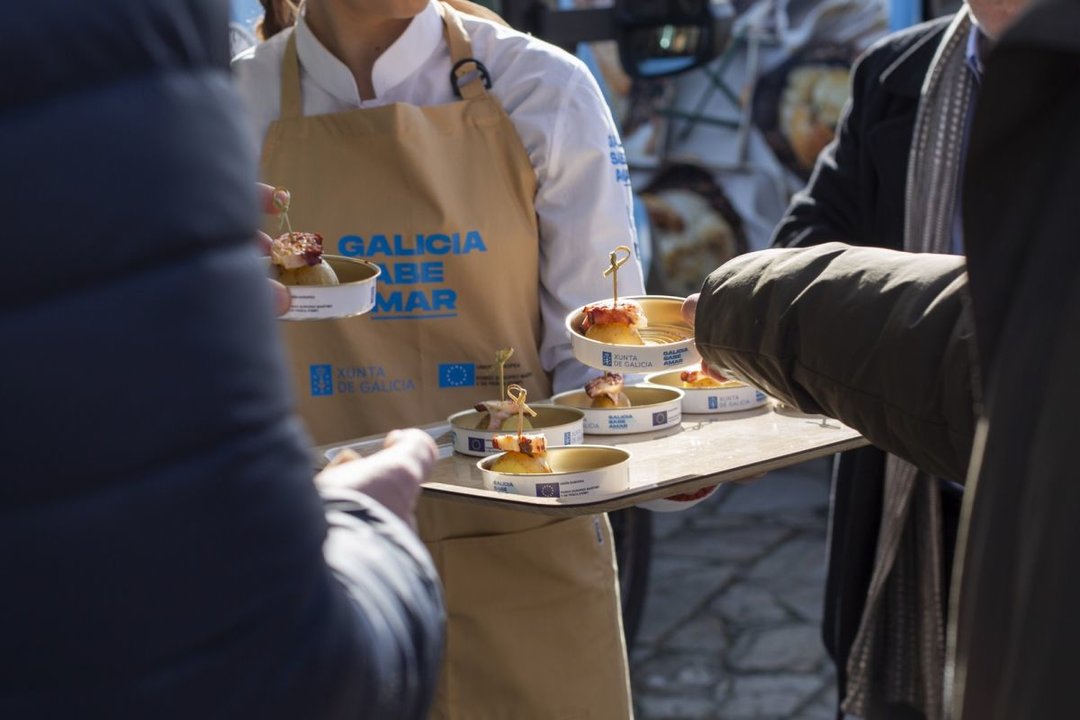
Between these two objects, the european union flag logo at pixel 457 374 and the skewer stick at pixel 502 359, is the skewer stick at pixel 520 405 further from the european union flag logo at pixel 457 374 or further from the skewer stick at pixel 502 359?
the european union flag logo at pixel 457 374

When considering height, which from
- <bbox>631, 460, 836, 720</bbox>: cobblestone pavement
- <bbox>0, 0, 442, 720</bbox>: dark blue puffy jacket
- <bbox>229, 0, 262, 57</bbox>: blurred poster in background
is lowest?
<bbox>631, 460, 836, 720</bbox>: cobblestone pavement

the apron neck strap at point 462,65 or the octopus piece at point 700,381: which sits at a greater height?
the apron neck strap at point 462,65

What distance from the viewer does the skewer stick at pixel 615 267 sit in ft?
7.77

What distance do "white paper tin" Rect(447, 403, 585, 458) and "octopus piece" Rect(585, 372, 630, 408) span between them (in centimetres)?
6

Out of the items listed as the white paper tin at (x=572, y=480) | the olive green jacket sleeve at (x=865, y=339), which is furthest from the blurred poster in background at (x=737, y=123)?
the olive green jacket sleeve at (x=865, y=339)

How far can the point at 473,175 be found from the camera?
2457mm

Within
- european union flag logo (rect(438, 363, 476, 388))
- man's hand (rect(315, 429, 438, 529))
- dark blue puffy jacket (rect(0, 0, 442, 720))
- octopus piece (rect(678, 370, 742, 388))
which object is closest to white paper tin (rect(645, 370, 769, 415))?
octopus piece (rect(678, 370, 742, 388))

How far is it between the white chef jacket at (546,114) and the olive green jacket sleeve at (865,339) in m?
0.60

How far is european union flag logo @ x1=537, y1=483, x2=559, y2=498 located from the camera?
1998 mm

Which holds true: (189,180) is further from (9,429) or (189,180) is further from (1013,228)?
(1013,228)

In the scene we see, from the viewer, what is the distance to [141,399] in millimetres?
913

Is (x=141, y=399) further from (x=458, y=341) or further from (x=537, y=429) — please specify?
(x=458, y=341)

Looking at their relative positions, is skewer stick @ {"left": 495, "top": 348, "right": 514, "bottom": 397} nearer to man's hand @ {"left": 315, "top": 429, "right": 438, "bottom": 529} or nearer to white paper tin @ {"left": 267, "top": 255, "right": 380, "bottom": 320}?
white paper tin @ {"left": 267, "top": 255, "right": 380, "bottom": 320}

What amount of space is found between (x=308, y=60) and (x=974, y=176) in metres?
1.70
